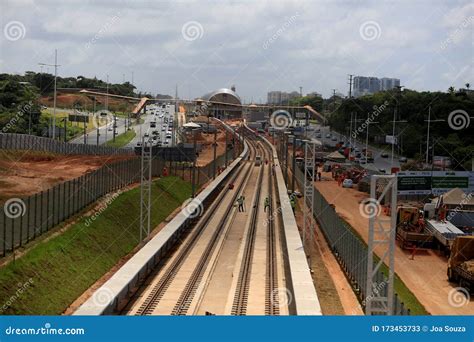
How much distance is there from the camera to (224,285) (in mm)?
24969

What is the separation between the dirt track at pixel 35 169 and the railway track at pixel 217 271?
866cm

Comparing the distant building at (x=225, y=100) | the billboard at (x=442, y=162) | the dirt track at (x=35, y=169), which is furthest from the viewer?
the distant building at (x=225, y=100)

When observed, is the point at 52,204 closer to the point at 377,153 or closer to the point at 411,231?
the point at 411,231

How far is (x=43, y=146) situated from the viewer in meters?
57.2

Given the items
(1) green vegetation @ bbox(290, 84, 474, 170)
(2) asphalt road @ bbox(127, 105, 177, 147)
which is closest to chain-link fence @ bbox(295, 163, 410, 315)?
(1) green vegetation @ bbox(290, 84, 474, 170)

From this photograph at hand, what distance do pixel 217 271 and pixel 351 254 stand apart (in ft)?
18.1

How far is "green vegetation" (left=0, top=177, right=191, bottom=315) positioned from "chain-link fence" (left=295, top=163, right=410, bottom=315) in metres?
8.90

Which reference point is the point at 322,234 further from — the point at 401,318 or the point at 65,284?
the point at 401,318

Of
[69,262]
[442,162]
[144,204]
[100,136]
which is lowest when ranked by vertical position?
[69,262]

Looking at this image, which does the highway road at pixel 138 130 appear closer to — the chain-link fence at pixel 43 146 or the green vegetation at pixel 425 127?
the chain-link fence at pixel 43 146

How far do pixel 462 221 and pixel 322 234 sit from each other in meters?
8.62

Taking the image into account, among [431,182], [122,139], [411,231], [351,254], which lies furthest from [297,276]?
[122,139]

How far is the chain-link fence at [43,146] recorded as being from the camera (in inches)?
2056

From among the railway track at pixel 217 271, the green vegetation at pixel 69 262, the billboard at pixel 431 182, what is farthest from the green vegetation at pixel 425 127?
the green vegetation at pixel 69 262
